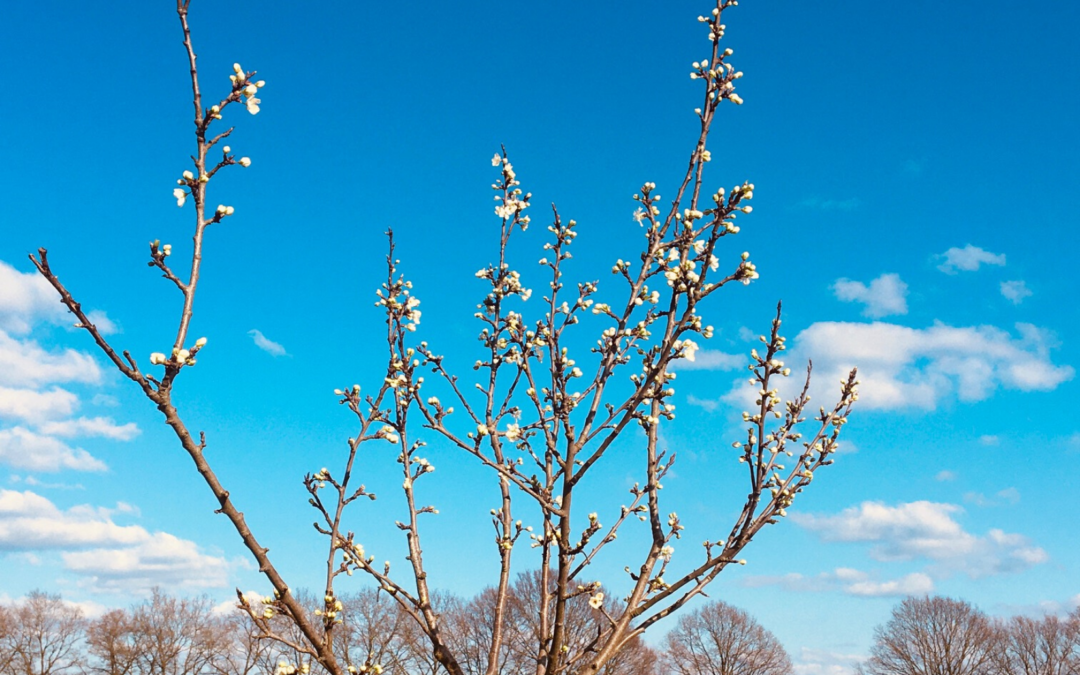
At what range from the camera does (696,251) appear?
3.97 m

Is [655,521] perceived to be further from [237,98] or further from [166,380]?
[237,98]

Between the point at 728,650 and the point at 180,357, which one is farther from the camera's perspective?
the point at 728,650

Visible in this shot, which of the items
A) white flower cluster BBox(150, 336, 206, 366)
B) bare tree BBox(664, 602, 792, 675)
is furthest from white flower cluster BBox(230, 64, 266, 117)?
bare tree BBox(664, 602, 792, 675)

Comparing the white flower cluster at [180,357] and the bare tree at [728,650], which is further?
the bare tree at [728,650]

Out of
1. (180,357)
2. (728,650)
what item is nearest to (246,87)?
(180,357)

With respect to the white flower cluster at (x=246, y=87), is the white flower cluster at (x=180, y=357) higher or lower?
lower

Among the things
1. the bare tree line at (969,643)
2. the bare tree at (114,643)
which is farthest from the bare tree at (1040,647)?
the bare tree at (114,643)

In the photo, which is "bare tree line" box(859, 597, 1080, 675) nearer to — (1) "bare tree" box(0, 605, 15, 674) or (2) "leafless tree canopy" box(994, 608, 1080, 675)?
(2) "leafless tree canopy" box(994, 608, 1080, 675)

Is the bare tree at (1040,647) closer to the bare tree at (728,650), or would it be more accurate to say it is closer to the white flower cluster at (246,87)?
the bare tree at (728,650)

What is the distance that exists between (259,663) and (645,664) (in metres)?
18.2

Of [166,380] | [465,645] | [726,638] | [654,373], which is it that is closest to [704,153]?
[654,373]

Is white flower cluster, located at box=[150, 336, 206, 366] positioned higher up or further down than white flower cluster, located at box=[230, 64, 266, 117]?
further down

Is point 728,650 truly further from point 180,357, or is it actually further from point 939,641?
point 180,357

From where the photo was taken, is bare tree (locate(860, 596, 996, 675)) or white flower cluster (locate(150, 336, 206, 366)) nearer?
white flower cluster (locate(150, 336, 206, 366))
